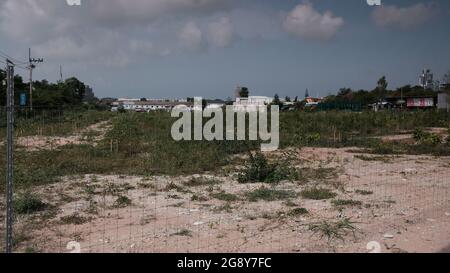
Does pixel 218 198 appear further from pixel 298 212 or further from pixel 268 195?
pixel 298 212

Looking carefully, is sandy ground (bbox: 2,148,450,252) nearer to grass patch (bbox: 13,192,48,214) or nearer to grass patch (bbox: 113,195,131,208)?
grass patch (bbox: 113,195,131,208)

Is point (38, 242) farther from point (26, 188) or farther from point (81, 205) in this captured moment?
point (26, 188)

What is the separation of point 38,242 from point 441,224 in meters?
4.73

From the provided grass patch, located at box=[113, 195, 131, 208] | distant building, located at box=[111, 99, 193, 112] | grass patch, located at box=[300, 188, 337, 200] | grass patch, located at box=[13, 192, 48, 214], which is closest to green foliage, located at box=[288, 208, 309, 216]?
grass patch, located at box=[300, 188, 337, 200]

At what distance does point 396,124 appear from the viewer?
72.0 ft

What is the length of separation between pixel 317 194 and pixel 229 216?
6.24ft

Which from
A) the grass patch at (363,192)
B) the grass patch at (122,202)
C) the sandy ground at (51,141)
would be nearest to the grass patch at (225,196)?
the grass patch at (122,202)

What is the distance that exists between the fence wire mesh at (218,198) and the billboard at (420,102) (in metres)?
37.7

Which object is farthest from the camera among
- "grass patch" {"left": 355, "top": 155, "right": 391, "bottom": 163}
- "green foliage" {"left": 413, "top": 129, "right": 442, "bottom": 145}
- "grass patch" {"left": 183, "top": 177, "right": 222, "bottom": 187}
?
"green foliage" {"left": 413, "top": 129, "right": 442, "bottom": 145}

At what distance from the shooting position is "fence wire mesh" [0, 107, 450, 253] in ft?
15.3

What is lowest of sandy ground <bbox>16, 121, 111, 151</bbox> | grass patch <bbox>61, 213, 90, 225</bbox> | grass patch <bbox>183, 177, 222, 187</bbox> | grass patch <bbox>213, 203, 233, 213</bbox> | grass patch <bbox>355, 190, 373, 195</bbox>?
grass patch <bbox>61, 213, 90, 225</bbox>

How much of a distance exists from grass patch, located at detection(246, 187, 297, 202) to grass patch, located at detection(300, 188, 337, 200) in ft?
0.59

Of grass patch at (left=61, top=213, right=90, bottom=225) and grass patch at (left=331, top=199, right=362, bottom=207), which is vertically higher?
grass patch at (left=331, top=199, right=362, bottom=207)

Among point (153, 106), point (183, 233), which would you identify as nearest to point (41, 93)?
point (153, 106)
